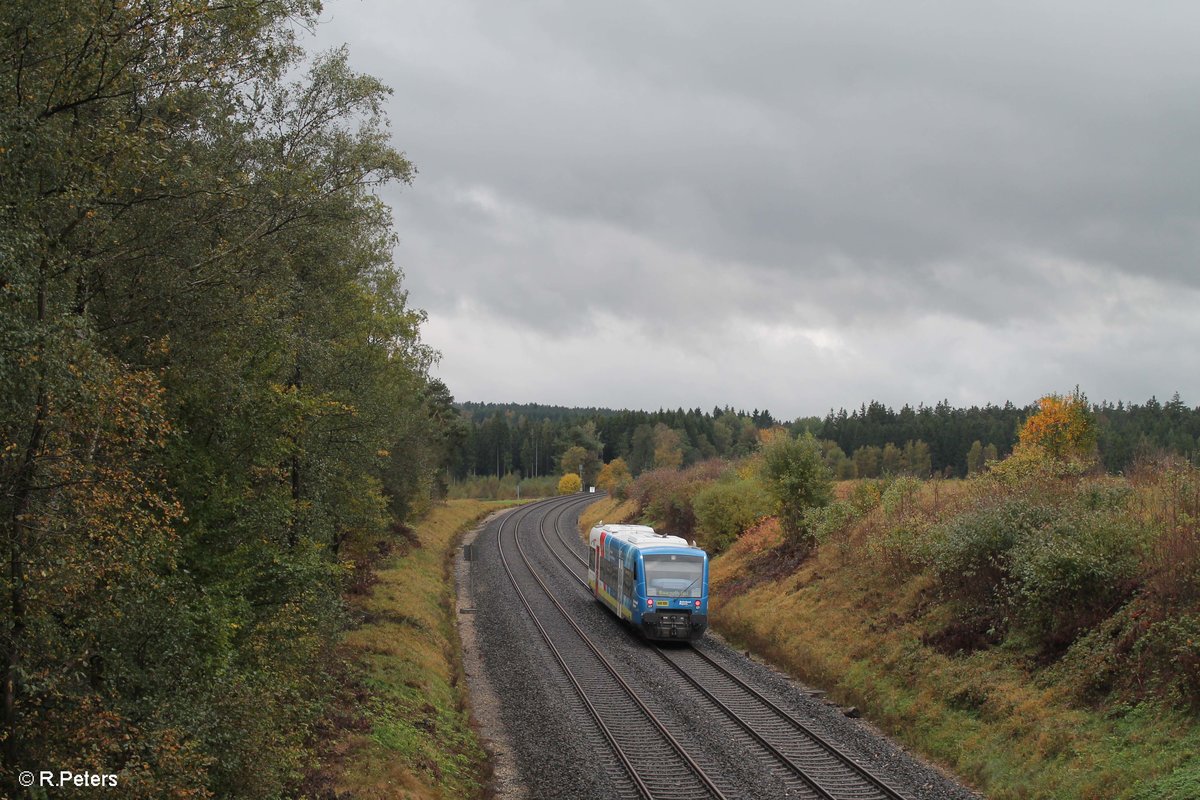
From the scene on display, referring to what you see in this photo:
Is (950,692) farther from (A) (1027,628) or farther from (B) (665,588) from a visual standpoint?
(B) (665,588)

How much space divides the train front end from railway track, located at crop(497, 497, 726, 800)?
1.94 metres

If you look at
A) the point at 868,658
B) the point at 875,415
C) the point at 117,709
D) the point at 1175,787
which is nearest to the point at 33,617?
the point at 117,709

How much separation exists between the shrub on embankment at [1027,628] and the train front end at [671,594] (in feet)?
6.81

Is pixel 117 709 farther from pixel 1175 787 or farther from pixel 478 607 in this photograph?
pixel 478 607

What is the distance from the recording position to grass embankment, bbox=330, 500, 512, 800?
13312mm

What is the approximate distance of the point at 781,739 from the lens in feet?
54.9

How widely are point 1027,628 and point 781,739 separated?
6.00 metres

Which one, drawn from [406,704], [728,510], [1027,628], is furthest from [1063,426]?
[406,704]

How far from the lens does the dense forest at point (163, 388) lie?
7.69 metres

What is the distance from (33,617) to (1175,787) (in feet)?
45.7

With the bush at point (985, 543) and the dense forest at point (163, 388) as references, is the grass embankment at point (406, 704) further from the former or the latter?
the bush at point (985, 543)

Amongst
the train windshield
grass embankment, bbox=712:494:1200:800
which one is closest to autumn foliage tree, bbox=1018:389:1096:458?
grass embankment, bbox=712:494:1200:800

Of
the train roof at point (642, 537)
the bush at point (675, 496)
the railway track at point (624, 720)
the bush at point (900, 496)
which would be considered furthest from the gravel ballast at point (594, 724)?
the bush at point (675, 496)

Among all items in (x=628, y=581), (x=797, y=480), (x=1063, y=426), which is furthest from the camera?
(x=1063, y=426)
